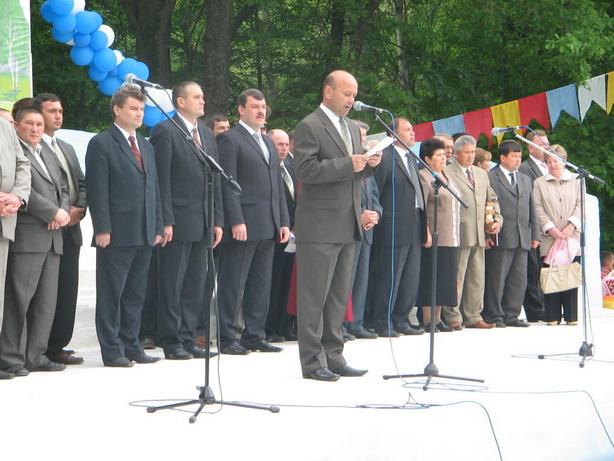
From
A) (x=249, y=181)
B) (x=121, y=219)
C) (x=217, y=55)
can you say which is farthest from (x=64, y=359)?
(x=217, y=55)

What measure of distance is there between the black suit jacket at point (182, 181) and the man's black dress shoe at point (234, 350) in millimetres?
861

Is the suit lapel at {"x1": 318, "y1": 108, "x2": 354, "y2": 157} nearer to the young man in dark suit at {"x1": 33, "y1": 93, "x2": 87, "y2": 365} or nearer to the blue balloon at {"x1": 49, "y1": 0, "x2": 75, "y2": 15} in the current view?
the young man in dark suit at {"x1": 33, "y1": 93, "x2": 87, "y2": 365}

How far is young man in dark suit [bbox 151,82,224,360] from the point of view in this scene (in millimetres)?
7168

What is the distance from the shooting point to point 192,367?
6742mm

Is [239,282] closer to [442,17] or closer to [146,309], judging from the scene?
[146,309]

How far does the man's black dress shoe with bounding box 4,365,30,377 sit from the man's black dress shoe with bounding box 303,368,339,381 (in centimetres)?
178

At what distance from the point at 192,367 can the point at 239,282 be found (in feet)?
3.17

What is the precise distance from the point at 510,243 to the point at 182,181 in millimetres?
4147

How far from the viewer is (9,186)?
20.4ft

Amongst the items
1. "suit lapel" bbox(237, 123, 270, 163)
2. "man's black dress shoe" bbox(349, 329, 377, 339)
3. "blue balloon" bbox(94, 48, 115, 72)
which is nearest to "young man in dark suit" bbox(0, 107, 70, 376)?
"suit lapel" bbox(237, 123, 270, 163)

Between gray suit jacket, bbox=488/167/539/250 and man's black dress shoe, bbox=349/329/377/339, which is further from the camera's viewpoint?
gray suit jacket, bbox=488/167/539/250

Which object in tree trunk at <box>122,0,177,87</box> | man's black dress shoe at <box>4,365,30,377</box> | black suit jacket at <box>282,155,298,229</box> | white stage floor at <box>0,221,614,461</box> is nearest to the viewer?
white stage floor at <box>0,221,614,461</box>

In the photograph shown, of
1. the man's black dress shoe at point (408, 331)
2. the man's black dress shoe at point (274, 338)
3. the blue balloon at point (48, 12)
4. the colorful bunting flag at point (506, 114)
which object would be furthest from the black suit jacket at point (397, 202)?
the colorful bunting flag at point (506, 114)

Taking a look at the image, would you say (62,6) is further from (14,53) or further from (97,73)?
(14,53)
